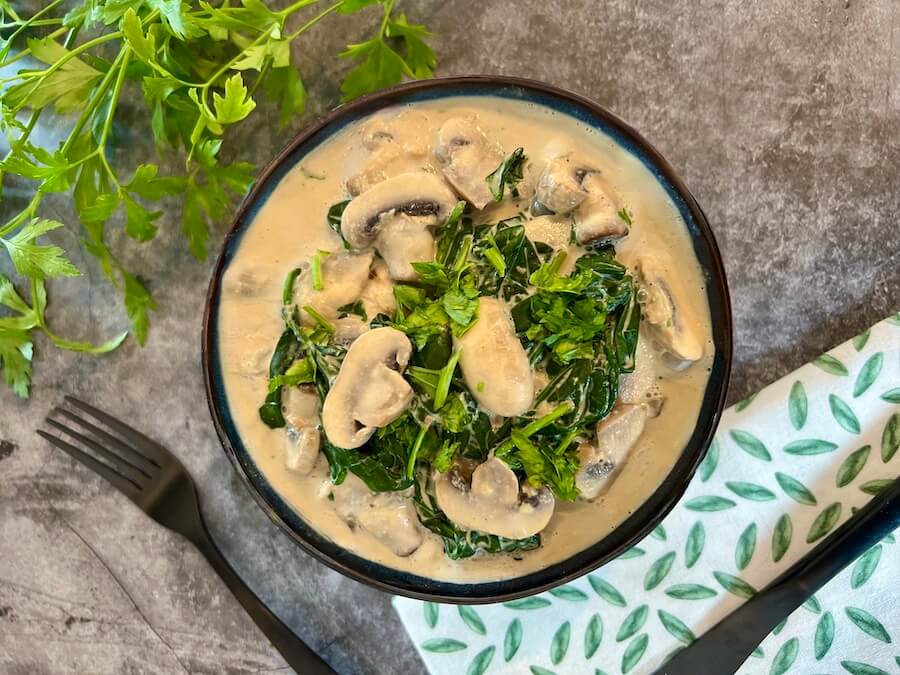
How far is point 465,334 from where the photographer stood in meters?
1.71

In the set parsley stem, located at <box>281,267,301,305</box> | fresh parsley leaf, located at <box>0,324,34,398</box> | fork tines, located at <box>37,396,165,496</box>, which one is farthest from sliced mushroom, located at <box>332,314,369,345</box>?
fresh parsley leaf, located at <box>0,324,34,398</box>

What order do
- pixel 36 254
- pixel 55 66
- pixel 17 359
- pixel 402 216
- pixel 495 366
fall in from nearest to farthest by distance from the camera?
1. pixel 495 366
2. pixel 402 216
3. pixel 55 66
4. pixel 36 254
5. pixel 17 359

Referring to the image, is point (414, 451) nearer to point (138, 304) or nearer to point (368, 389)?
point (368, 389)

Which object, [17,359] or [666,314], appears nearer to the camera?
[666,314]

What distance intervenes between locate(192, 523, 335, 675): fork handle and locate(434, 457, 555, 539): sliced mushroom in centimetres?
75

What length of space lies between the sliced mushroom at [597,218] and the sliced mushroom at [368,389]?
18.4 inches

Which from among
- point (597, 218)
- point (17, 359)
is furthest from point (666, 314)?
point (17, 359)

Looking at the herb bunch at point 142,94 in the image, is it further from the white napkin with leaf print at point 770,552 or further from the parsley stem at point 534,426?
the white napkin with leaf print at point 770,552

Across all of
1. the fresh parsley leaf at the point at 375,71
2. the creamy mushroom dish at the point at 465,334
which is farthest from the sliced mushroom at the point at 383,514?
the fresh parsley leaf at the point at 375,71

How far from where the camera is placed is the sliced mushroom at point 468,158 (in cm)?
178

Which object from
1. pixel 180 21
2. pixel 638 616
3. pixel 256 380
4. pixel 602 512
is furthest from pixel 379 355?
pixel 638 616

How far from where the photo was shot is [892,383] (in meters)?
2.04

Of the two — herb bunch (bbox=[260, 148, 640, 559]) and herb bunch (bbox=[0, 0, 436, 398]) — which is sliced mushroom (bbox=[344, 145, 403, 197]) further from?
herb bunch (bbox=[0, 0, 436, 398])

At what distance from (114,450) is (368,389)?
999 mm
